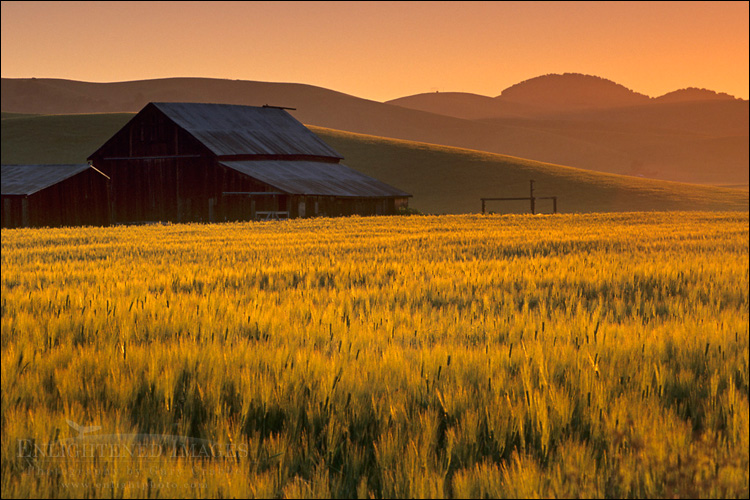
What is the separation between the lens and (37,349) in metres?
5.72

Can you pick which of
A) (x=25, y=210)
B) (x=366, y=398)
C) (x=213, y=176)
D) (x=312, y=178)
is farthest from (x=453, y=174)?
(x=366, y=398)

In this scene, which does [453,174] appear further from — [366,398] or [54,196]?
[366,398]

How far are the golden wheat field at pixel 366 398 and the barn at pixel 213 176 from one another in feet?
159

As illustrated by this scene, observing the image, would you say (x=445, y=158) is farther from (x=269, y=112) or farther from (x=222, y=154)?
(x=222, y=154)

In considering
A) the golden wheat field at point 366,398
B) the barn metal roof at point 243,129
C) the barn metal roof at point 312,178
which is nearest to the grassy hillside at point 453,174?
the barn metal roof at point 243,129

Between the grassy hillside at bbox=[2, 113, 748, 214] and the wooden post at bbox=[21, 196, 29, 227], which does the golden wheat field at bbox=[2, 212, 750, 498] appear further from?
the grassy hillside at bbox=[2, 113, 748, 214]

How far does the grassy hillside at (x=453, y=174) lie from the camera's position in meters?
96.5

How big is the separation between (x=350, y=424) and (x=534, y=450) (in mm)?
1014

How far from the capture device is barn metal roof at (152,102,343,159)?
6297 centimetres

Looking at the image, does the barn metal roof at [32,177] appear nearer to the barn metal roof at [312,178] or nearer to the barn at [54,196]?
the barn at [54,196]

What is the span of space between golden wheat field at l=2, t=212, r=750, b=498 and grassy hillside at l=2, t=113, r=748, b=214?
82361mm

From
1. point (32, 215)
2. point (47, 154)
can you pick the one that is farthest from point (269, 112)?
point (47, 154)

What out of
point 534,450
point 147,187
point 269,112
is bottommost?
point 534,450

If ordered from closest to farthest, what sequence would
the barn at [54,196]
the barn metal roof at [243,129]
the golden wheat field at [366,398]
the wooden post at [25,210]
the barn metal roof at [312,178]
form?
the golden wheat field at [366,398] < the wooden post at [25,210] < the barn at [54,196] < the barn metal roof at [312,178] < the barn metal roof at [243,129]
